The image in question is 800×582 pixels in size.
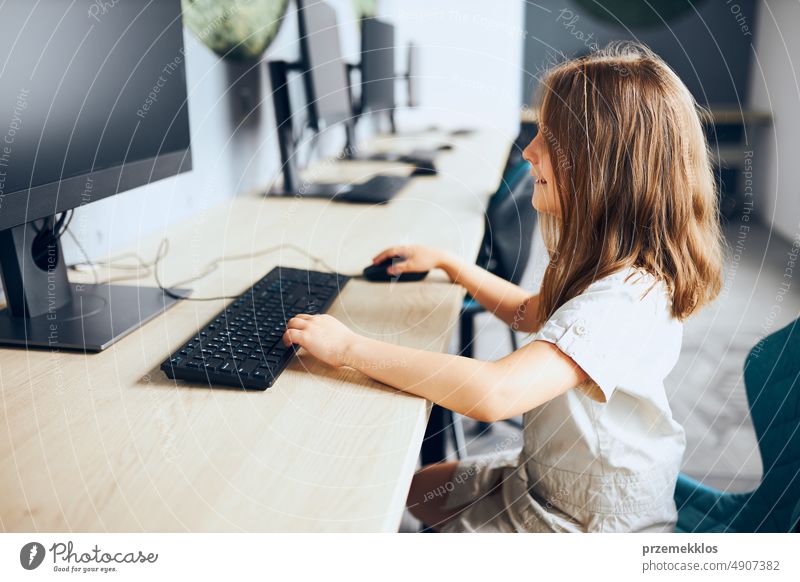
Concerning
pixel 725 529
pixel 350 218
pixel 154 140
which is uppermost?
pixel 154 140

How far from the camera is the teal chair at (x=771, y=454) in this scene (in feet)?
2.39

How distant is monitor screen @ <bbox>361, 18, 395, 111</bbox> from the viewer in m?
2.19

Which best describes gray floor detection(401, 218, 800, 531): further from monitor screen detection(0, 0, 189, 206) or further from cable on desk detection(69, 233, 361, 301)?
monitor screen detection(0, 0, 189, 206)

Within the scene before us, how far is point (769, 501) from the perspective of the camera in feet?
2.50

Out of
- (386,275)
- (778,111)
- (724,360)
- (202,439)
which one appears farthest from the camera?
(778,111)

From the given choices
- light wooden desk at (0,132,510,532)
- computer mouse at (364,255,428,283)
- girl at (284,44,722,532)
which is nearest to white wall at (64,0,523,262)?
light wooden desk at (0,132,510,532)

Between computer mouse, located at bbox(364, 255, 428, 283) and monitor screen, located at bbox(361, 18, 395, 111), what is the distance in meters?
1.26

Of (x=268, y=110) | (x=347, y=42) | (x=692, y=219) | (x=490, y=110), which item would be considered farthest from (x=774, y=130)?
(x=692, y=219)

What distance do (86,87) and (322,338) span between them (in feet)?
1.45

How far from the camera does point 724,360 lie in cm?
222

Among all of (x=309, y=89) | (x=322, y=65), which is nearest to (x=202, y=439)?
(x=309, y=89)

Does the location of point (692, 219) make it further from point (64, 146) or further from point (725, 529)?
point (64, 146)

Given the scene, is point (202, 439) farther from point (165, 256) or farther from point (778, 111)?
point (778, 111)

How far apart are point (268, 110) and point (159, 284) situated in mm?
1052
